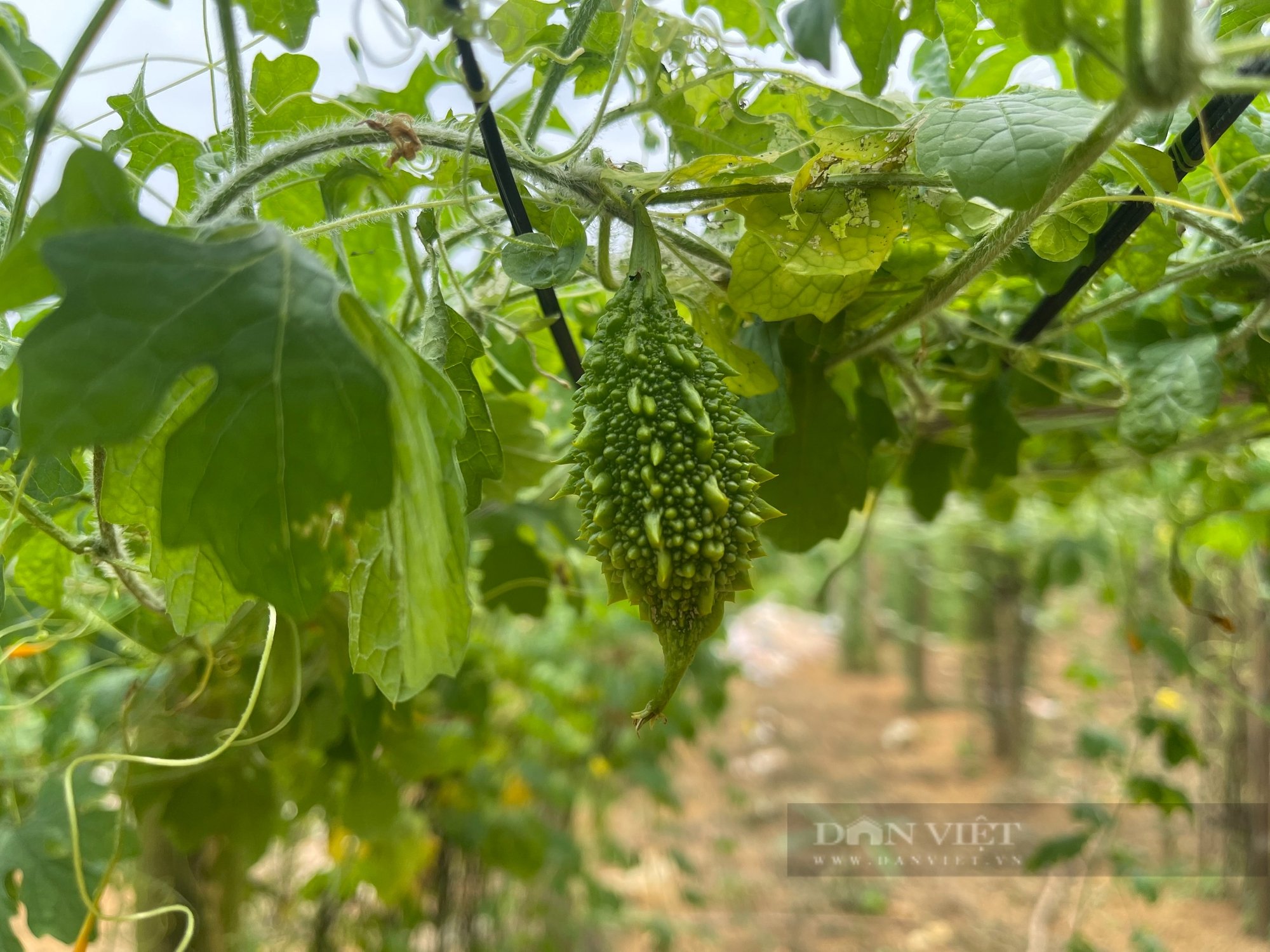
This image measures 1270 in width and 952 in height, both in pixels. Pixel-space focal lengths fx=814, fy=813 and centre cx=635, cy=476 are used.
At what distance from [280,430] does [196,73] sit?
53cm

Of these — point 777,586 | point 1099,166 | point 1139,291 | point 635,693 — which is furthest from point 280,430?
point 777,586

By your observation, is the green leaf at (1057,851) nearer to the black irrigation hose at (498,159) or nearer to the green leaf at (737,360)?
the green leaf at (737,360)

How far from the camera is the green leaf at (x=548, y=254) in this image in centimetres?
60

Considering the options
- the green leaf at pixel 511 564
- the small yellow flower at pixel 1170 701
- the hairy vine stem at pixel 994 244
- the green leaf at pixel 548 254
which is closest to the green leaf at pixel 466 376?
the green leaf at pixel 548 254

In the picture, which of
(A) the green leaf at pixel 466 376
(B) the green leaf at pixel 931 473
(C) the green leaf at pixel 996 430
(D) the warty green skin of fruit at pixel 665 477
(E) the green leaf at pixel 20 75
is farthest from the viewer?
(B) the green leaf at pixel 931 473

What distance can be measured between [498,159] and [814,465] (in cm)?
48

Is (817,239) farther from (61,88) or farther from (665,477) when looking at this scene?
(61,88)

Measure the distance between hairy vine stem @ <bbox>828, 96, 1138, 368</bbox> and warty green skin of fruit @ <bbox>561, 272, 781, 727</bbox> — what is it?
227 millimetres

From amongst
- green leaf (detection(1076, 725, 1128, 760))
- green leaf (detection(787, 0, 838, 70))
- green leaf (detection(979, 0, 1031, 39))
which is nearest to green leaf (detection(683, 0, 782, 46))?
green leaf (detection(787, 0, 838, 70))

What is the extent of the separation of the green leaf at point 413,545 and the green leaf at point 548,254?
0.14 metres

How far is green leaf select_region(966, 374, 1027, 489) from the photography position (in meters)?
1.07

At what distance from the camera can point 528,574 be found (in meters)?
1.33

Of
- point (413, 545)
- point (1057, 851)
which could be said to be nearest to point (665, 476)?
point (413, 545)

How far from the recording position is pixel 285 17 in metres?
0.72
